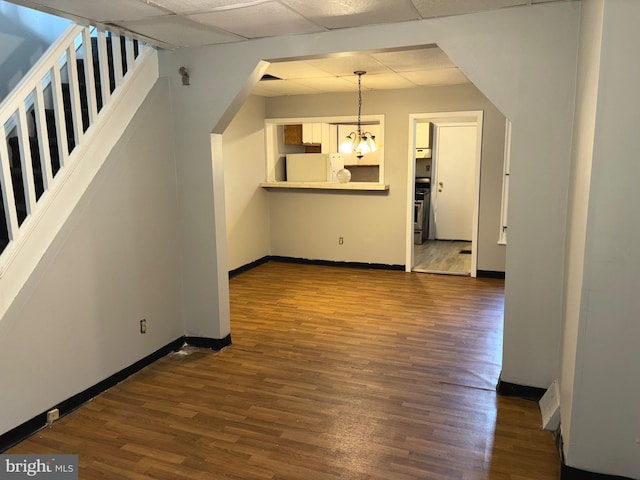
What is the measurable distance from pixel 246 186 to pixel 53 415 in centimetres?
414

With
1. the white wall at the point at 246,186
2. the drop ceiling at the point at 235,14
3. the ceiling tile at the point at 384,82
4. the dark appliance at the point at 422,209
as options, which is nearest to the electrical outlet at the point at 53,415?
the drop ceiling at the point at 235,14

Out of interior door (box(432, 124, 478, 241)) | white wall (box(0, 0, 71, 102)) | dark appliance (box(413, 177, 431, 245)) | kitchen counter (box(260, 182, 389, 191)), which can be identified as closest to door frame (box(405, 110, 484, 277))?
kitchen counter (box(260, 182, 389, 191))

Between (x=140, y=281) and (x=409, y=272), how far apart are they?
389 centimetres

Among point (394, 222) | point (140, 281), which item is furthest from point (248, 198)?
point (140, 281)

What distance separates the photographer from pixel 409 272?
6.38 metres

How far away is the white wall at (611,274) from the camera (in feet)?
6.17

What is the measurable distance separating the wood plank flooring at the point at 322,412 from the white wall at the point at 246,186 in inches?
72.9

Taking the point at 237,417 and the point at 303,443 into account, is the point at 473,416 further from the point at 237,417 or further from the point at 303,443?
the point at 237,417

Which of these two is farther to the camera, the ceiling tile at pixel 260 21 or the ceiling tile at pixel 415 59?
the ceiling tile at pixel 415 59

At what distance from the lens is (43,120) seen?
272 cm

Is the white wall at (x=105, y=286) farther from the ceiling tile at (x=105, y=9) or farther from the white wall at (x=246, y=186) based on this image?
the white wall at (x=246, y=186)

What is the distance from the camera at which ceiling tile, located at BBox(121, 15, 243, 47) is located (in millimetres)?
2924

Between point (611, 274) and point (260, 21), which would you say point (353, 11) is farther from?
point (611, 274)

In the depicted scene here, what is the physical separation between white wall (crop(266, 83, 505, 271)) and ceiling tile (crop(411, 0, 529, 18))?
125 inches
